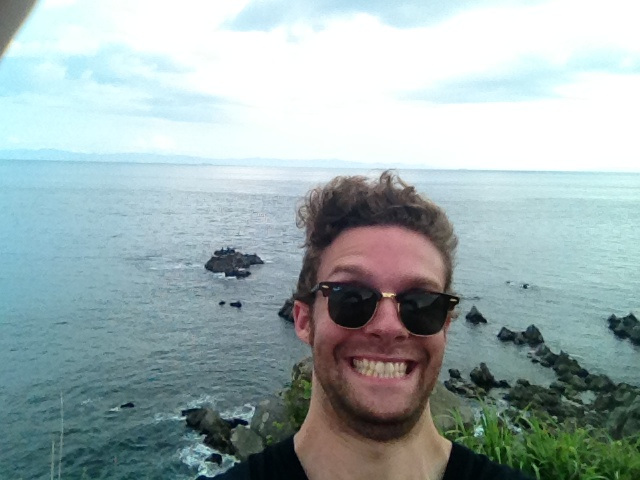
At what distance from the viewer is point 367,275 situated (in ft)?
8.31

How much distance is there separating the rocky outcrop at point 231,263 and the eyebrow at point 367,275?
42.3 meters

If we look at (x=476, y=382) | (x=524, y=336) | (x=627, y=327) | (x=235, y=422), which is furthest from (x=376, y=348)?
(x=627, y=327)

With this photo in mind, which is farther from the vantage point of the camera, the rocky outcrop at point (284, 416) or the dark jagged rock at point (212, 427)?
the dark jagged rock at point (212, 427)

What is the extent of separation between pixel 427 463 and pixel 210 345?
2624cm

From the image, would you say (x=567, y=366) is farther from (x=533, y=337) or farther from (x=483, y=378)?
(x=483, y=378)

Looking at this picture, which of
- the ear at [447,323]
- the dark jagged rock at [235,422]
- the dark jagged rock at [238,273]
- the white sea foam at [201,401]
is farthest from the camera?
the dark jagged rock at [238,273]

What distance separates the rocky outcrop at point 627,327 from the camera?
95.3 ft

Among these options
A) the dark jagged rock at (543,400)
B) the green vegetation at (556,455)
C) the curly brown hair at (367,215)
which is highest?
the curly brown hair at (367,215)

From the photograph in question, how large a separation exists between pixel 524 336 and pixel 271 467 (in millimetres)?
29018

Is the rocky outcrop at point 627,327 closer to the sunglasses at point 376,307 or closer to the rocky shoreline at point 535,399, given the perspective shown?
the rocky shoreline at point 535,399

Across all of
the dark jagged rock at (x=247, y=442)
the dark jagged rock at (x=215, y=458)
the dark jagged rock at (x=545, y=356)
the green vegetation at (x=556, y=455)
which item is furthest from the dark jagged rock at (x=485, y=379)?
the green vegetation at (x=556, y=455)

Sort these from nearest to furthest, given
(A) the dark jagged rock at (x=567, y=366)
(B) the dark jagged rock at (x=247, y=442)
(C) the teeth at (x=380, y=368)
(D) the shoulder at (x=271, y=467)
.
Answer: (D) the shoulder at (x=271, y=467)
(C) the teeth at (x=380, y=368)
(B) the dark jagged rock at (x=247, y=442)
(A) the dark jagged rock at (x=567, y=366)

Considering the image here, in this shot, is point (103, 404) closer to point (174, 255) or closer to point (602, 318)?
point (602, 318)

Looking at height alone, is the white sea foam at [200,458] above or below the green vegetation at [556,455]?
below
